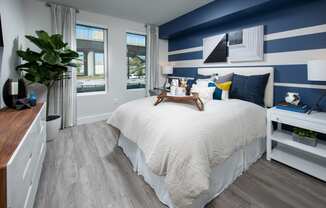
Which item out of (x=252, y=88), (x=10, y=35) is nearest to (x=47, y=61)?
(x=10, y=35)

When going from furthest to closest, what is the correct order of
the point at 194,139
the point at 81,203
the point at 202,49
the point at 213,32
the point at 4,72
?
the point at 202,49 → the point at 213,32 → the point at 4,72 → the point at 81,203 → the point at 194,139

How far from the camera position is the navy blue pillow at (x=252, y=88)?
2.62 meters

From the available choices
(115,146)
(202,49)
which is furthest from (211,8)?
(115,146)

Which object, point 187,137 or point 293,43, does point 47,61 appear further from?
point 293,43

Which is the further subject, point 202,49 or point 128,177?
point 202,49

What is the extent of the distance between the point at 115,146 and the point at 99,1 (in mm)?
2667

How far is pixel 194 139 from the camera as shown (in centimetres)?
138

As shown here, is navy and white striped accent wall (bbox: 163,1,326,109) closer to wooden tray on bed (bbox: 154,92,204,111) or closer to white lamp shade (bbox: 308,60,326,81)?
white lamp shade (bbox: 308,60,326,81)

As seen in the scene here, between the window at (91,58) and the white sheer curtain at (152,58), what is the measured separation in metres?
1.12

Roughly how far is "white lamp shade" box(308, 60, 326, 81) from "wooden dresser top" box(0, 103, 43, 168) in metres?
2.75

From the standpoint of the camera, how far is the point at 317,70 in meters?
1.86

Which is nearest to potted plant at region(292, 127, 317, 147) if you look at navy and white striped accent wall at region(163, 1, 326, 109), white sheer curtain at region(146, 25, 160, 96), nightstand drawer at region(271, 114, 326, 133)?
nightstand drawer at region(271, 114, 326, 133)

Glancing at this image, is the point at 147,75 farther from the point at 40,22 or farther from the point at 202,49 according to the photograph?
the point at 40,22

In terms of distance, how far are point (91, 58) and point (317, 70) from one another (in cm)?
409
